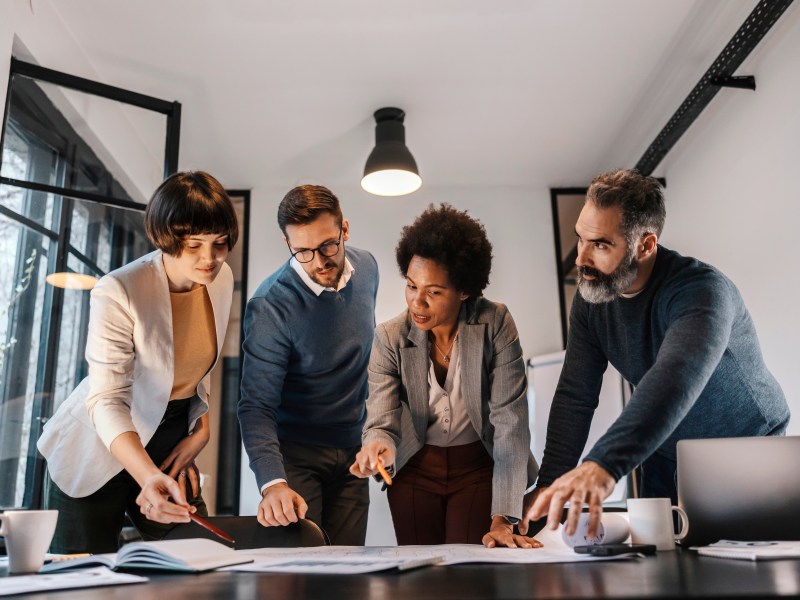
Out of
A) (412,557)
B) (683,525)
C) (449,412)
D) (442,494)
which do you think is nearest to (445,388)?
(449,412)

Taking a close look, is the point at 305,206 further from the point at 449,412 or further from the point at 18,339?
the point at 18,339

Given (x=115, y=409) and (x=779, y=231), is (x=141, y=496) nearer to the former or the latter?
(x=115, y=409)

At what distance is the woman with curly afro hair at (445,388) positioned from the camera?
1.81m

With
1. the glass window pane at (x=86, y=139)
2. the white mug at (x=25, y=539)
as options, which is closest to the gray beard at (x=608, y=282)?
the white mug at (x=25, y=539)

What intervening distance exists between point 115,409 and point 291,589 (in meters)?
1.04

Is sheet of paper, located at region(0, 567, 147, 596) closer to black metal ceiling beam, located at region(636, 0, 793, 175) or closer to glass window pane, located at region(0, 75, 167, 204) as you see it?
glass window pane, located at region(0, 75, 167, 204)

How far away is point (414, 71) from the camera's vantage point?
3.65 m

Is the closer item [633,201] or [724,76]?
[633,201]

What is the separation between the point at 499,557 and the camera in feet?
3.53

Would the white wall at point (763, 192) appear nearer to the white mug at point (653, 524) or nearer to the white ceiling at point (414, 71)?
the white ceiling at point (414, 71)

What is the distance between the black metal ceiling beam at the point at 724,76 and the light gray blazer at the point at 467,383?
181cm

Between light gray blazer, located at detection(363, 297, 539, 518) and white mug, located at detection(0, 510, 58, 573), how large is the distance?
0.78m

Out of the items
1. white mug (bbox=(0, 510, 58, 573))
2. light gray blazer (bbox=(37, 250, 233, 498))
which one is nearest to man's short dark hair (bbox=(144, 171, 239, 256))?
light gray blazer (bbox=(37, 250, 233, 498))

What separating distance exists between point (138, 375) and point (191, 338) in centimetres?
17
